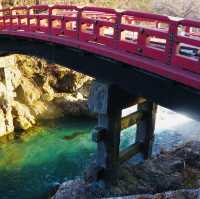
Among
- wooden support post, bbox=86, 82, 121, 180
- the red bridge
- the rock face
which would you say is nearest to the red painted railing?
the red bridge

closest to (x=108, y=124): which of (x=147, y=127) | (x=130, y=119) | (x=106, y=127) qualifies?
(x=106, y=127)

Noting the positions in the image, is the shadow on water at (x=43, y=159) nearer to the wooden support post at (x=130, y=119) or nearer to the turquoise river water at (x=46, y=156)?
the turquoise river water at (x=46, y=156)

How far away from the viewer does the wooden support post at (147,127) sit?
12531 millimetres

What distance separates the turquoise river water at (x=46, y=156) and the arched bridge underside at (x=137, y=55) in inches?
234

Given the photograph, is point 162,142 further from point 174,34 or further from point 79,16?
point 174,34

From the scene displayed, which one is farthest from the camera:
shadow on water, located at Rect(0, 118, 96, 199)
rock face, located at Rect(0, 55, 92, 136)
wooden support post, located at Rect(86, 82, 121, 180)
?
rock face, located at Rect(0, 55, 92, 136)

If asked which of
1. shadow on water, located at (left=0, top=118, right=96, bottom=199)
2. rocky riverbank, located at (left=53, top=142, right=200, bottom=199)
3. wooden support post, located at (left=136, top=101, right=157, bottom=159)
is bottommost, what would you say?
shadow on water, located at (left=0, top=118, right=96, bottom=199)

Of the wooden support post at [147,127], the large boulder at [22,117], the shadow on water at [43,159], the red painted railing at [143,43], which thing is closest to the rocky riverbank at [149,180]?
the wooden support post at [147,127]

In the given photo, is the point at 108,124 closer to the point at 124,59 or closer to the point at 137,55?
the point at 124,59

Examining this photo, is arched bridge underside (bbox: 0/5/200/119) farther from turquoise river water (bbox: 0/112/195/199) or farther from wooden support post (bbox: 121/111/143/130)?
turquoise river water (bbox: 0/112/195/199)

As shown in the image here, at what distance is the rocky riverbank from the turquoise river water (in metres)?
2.82

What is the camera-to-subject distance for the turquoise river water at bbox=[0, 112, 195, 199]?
48.8 ft

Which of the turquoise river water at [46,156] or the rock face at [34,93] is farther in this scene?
the rock face at [34,93]

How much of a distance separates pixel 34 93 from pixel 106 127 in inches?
579
